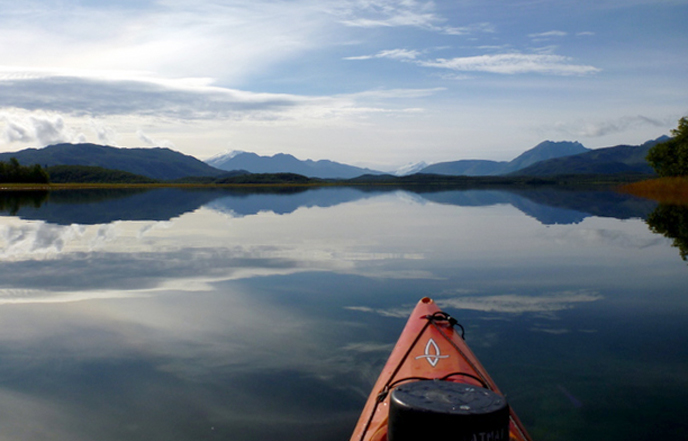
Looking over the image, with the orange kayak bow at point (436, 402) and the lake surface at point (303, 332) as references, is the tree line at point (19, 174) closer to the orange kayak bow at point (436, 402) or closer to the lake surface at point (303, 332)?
the lake surface at point (303, 332)

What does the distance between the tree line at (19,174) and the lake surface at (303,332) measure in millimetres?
111160

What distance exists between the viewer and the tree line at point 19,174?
112 meters

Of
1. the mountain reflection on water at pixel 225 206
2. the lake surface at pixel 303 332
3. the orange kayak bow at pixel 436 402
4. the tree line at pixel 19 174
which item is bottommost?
the lake surface at pixel 303 332

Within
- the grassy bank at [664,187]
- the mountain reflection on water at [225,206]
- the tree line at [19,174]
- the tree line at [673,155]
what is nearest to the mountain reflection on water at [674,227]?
the mountain reflection on water at [225,206]

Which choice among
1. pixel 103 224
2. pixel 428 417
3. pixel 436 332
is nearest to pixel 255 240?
pixel 103 224

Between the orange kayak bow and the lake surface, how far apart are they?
2.89 feet

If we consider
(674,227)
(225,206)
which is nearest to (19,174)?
(225,206)

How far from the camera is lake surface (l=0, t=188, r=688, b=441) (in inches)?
245

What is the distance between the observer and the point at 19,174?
11362 centimetres

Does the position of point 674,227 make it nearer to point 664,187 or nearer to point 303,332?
Result: point 303,332

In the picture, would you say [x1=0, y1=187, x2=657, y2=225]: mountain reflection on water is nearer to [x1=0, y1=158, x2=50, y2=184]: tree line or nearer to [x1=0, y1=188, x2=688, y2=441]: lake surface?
[x1=0, y1=188, x2=688, y2=441]: lake surface

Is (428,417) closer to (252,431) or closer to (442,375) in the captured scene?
(442,375)

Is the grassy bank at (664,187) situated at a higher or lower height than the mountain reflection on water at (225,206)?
higher

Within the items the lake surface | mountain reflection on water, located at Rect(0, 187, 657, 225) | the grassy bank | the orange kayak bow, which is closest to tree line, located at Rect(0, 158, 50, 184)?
mountain reflection on water, located at Rect(0, 187, 657, 225)
